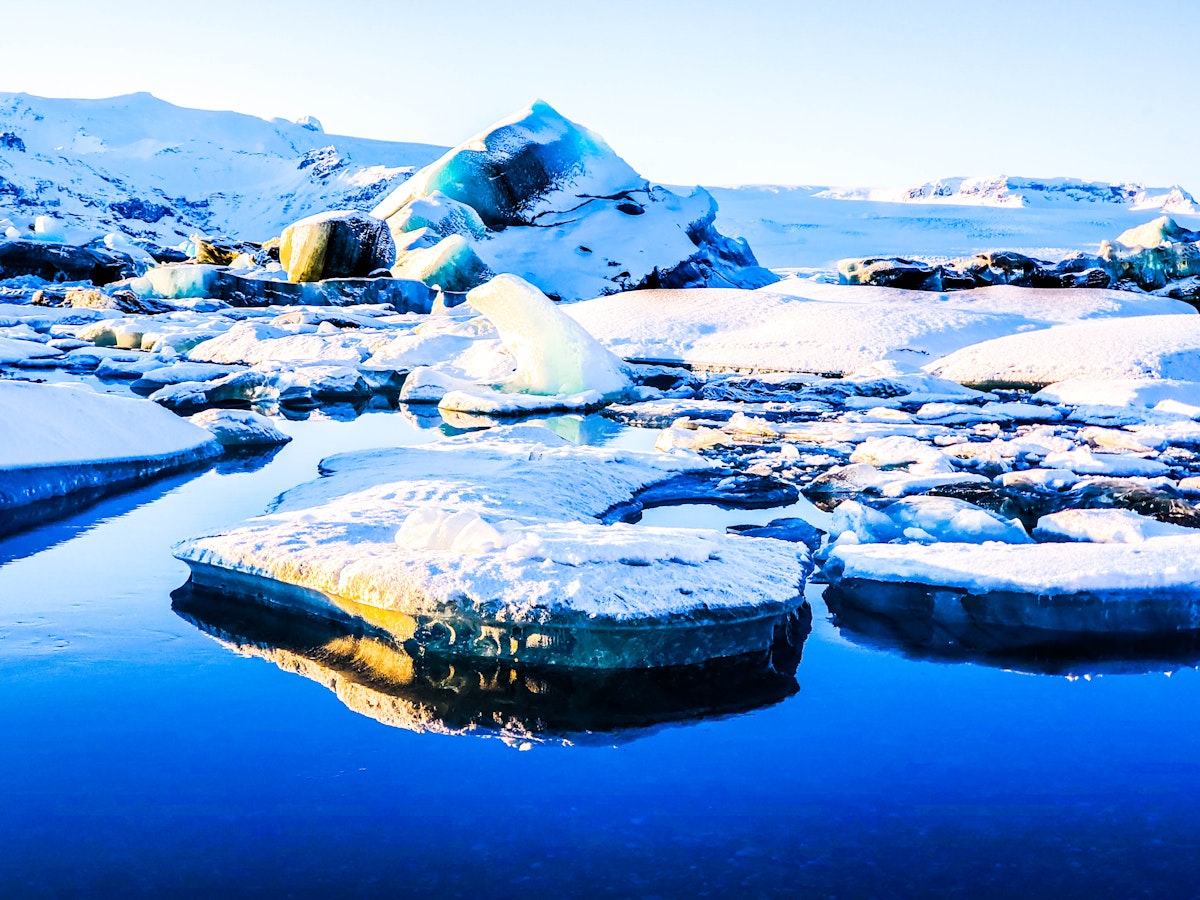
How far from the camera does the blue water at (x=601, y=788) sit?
162 centimetres

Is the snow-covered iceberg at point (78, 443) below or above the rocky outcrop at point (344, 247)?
below

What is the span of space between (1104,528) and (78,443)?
3980 mm

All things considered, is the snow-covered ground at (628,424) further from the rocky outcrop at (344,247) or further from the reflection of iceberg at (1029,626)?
the rocky outcrop at (344,247)

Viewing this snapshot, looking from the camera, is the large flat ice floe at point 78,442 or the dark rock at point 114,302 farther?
the dark rock at point 114,302

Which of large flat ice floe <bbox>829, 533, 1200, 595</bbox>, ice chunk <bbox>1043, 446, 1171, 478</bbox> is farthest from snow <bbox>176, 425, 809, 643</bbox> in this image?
ice chunk <bbox>1043, 446, 1171, 478</bbox>

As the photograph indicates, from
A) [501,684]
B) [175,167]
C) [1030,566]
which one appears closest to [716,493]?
[1030,566]

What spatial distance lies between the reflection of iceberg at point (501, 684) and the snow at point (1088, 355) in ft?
20.3

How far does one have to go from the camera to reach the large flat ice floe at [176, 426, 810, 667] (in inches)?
96.0

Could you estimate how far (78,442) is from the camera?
4.50 metres

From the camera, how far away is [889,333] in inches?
378

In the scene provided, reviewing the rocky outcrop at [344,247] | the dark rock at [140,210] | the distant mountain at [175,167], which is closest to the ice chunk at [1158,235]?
the rocky outcrop at [344,247]

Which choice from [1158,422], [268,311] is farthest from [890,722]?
[268,311]

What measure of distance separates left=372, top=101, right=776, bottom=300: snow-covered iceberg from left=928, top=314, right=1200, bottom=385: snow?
999 cm

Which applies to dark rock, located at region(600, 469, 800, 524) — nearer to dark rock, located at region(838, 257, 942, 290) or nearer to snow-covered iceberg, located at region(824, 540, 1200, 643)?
snow-covered iceberg, located at region(824, 540, 1200, 643)
